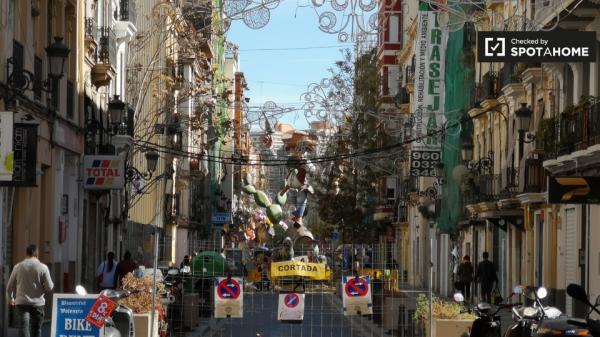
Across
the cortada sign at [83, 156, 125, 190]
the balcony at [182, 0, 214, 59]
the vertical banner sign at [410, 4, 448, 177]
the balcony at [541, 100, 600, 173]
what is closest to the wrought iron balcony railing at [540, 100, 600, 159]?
the balcony at [541, 100, 600, 173]

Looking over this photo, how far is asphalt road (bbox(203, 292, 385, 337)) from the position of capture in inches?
934

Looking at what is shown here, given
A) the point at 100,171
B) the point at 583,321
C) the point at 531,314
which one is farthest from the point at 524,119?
the point at 583,321

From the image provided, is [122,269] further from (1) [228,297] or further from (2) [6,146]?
(2) [6,146]

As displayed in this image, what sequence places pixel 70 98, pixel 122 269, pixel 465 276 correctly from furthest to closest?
pixel 465 276 < pixel 70 98 < pixel 122 269

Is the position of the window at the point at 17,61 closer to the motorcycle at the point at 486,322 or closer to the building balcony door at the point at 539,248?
the motorcycle at the point at 486,322

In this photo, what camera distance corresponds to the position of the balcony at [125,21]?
4416 centimetres

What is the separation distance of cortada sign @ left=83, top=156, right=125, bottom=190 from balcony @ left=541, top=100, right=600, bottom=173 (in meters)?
9.91

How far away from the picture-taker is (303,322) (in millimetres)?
24469

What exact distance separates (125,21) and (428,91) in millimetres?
12124

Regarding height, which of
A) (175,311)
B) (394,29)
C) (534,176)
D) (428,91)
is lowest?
(175,311)

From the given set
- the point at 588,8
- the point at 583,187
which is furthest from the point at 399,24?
the point at 583,187

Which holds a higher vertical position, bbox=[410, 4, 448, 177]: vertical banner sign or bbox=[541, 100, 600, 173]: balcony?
bbox=[410, 4, 448, 177]: vertical banner sign

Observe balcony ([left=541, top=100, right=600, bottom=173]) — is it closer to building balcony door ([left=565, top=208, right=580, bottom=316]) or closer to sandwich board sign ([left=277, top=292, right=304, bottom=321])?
building balcony door ([left=565, top=208, right=580, bottom=316])

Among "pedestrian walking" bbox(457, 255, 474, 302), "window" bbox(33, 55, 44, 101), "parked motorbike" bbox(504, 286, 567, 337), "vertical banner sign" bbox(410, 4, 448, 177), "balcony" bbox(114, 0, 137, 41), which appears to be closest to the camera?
"parked motorbike" bbox(504, 286, 567, 337)
